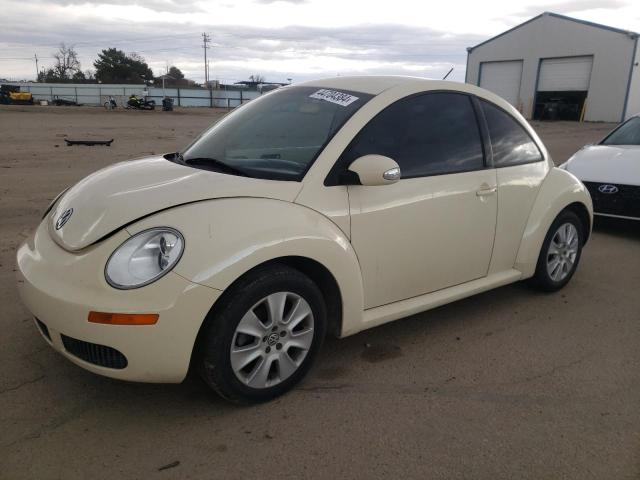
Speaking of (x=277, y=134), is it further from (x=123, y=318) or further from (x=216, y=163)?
(x=123, y=318)

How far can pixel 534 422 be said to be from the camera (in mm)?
2750

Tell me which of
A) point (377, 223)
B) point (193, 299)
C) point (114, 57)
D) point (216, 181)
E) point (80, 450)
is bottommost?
point (80, 450)

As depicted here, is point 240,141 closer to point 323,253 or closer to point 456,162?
point 323,253

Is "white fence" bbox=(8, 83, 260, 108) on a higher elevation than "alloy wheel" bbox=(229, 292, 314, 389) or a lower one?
higher

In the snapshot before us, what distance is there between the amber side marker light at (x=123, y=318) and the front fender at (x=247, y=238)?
24 centimetres

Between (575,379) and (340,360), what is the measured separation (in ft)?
4.50

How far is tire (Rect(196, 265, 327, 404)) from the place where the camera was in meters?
2.55

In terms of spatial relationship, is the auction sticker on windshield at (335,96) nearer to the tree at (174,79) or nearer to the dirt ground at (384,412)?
the dirt ground at (384,412)

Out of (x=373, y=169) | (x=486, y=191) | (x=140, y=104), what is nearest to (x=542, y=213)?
(x=486, y=191)

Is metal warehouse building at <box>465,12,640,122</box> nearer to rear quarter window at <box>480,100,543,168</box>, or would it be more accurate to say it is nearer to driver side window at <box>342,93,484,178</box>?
rear quarter window at <box>480,100,543,168</box>

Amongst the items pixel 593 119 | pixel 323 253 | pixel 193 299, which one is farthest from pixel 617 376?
pixel 593 119

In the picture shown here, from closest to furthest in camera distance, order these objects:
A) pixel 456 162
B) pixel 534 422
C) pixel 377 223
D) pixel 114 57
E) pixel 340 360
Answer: pixel 534 422 < pixel 377 223 < pixel 340 360 < pixel 456 162 < pixel 114 57

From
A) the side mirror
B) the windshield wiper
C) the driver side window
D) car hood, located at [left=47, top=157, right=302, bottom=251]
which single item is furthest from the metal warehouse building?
car hood, located at [left=47, top=157, right=302, bottom=251]

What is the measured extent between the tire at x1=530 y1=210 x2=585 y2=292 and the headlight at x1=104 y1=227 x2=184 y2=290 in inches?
116
